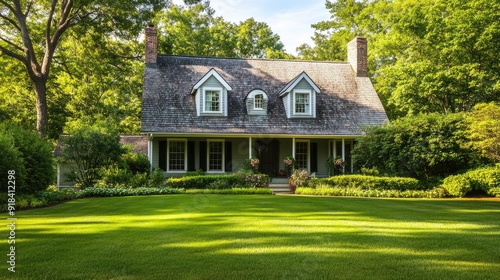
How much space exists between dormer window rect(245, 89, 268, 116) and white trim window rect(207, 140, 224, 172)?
2.45 metres

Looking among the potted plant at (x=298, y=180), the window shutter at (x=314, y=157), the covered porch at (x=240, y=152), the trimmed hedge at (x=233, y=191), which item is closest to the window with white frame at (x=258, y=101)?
the covered porch at (x=240, y=152)

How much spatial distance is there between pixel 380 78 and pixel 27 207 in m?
24.9

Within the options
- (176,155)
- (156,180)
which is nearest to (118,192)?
(156,180)

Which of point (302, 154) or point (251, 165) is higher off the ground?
point (302, 154)

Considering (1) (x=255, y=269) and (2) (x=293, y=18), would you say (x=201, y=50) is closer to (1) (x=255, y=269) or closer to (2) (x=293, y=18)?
(2) (x=293, y=18)

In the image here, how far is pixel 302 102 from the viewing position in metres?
21.8

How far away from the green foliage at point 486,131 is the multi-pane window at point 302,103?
8.12 metres

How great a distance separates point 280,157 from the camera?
2195 centimetres

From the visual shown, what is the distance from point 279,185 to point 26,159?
1159 centimetres

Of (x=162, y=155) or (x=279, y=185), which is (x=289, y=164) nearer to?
(x=279, y=185)

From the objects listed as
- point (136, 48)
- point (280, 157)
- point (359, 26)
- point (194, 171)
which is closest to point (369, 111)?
point (280, 157)

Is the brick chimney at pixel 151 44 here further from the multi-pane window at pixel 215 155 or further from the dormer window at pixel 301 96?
the dormer window at pixel 301 96

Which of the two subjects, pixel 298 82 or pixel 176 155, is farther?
pixel 298 82

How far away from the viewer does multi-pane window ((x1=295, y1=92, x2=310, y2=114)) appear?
71.4 feet
